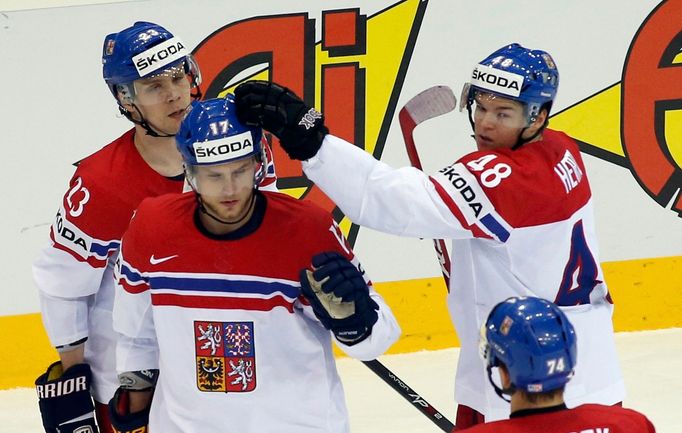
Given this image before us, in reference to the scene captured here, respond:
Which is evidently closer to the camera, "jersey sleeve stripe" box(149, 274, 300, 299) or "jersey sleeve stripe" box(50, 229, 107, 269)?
"jersey sleeve stripe" box(149, 274, 300, 299)

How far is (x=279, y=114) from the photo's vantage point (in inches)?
108

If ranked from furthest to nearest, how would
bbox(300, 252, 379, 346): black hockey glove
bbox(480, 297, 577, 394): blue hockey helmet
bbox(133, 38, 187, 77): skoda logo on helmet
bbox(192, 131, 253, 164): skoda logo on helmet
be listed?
bbox(133, 38, 187, 77): skoda logo on helmet, bbox(192, 131, 253, 164): skoda logo on helmet, bbox(300, 252, 379, 346): black hockey glove, bbox(480, 297, 577, 394): blue hockey helmet

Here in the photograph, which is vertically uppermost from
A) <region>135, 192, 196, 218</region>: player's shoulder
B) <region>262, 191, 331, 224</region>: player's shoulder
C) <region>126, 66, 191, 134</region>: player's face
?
<region>126, 66, 191, 134</region>: player's face

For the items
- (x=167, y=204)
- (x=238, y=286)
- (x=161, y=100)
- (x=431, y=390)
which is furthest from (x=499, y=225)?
(x=431, y=390)

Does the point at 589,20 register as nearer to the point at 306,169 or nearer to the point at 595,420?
the point at 306,169

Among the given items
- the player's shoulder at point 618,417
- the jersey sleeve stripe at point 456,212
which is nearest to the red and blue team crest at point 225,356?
the jersey sleeve stripe at point 456,212

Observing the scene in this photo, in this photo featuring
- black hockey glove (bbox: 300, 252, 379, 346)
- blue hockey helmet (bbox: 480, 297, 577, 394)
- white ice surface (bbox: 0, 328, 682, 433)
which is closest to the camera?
blue hockey helmet (bbox: 480, 297, 577, 394)

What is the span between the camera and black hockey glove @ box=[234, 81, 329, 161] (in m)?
2.75

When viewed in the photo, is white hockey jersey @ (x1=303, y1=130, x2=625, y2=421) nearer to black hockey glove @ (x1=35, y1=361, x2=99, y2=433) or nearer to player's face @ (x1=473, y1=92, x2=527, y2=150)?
player's face @ (x1=473, y1=92, x2=527, y2=150)

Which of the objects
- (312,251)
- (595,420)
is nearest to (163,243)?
(312,251)

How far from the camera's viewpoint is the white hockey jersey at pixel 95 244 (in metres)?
3.25

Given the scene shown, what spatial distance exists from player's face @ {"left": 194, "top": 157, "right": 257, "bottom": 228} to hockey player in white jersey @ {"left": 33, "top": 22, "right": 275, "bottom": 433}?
46 centimetres

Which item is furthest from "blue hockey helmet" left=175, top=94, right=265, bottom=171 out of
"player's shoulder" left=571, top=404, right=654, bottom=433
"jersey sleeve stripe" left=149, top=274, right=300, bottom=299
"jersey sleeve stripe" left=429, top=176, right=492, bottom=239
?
"player's shoulder" left=571, top=404, right=654, bottom=433

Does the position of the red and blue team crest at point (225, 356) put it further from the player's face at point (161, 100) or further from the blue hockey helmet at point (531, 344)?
the player's face at point (161, 100)
